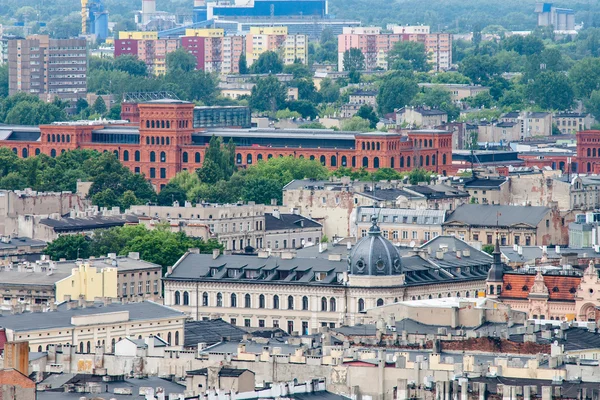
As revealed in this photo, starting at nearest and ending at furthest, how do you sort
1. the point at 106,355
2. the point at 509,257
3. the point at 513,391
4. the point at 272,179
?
the point at 513,391 < the point at 106,355 < the point at 509,257 < the point at 272,179

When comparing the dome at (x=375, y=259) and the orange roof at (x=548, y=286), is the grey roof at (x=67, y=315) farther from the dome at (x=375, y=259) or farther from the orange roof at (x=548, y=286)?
the orange roof at (x=548, y=286)

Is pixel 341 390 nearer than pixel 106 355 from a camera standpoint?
Yes

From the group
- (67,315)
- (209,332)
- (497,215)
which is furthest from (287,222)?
(67,315)

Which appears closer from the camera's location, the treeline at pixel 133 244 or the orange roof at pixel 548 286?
the orange roof at pixel 548 286

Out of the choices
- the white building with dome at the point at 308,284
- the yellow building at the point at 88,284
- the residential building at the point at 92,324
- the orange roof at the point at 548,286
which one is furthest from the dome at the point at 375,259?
the yellow building at the point at 88,284

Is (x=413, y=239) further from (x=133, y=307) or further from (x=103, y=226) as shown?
(x=133, y=307)

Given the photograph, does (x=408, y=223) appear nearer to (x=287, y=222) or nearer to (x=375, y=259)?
(x=287, y=222)

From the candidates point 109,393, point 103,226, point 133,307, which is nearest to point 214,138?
point 103,226
